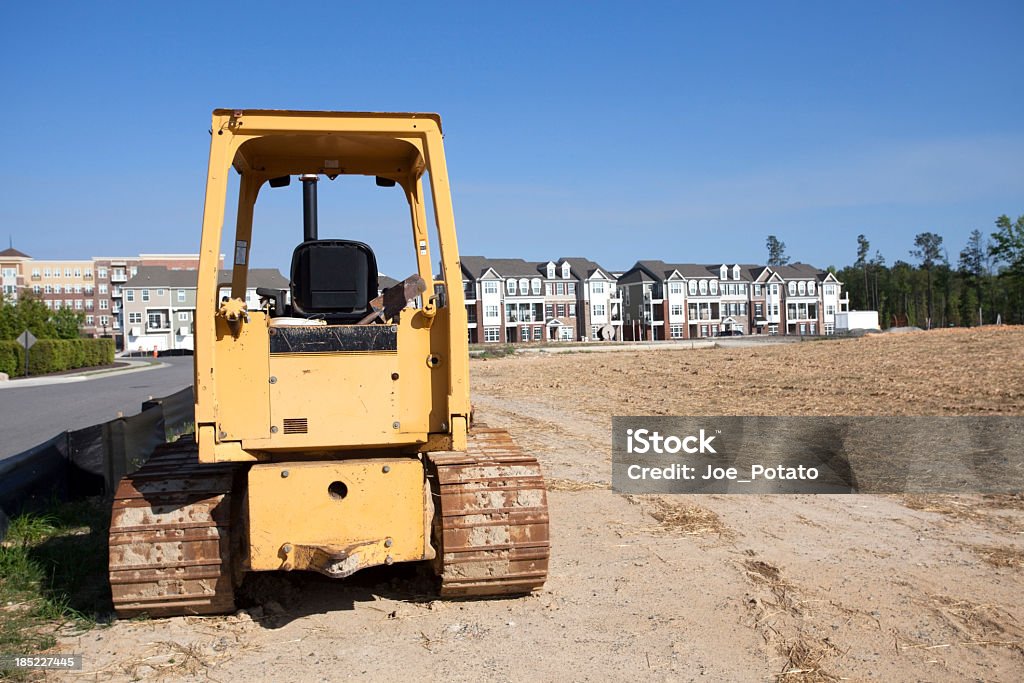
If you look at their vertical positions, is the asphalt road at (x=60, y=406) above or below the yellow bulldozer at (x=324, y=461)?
below

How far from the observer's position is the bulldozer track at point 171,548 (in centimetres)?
489

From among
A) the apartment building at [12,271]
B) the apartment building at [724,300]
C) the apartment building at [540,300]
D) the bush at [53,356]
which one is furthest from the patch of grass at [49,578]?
the apartment building at [12,271]

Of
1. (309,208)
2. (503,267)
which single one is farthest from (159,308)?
(309,208)

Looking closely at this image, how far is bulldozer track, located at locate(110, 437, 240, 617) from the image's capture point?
4.89 metres

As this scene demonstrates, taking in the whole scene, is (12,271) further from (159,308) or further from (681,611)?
(681,611)

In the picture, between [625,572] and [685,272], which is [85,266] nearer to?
[685,272]

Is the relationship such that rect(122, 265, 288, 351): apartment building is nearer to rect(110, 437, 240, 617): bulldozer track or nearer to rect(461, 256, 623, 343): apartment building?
rect(461, 256, 623, 343): apartment building

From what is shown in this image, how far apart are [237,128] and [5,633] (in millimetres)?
3194

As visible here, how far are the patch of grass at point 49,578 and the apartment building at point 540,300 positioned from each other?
8462 centimetres

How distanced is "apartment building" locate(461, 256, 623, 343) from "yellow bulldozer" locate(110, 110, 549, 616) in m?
86.8

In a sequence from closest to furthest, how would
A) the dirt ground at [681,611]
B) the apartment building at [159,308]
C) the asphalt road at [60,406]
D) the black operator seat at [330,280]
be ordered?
the dirt ground at [681,611] → the black operator seat at [330,280] → the asphalt road at [60,406] → the apartment building at [159,308]

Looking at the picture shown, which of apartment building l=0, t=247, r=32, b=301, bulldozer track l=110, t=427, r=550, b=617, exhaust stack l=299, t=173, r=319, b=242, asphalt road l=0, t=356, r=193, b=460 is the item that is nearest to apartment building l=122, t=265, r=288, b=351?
apartment building l=0, t=247, r=32, b=301

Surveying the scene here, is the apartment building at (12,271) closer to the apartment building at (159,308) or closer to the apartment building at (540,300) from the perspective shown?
the apartment building at (159,308)

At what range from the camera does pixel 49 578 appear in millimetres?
6004
